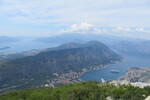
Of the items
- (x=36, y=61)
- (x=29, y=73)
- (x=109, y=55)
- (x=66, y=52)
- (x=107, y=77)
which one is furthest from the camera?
(x=109, y=55)

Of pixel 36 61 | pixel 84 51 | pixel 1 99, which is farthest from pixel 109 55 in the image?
pixel 1 99

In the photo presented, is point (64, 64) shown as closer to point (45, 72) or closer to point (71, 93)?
point (45, 72)

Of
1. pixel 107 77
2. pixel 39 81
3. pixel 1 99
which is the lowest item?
pixel 107 77

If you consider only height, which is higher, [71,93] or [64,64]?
[71,93]

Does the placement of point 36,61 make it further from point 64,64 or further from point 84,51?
point 84,51

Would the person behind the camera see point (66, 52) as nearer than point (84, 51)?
Yes

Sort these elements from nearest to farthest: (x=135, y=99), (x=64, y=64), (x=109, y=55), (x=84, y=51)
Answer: (x=135, y=99)
(x=64, y=64)
(x=84, y=51)
(x=109, y=55)

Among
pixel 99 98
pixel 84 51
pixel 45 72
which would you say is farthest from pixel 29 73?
pixel 99 98
